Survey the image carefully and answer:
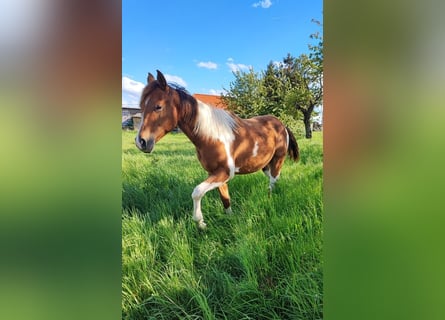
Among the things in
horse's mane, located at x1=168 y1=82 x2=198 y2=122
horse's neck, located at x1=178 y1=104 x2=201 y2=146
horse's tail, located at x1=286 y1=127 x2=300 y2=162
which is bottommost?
horse's tail, located at x1=286 y1=127 x2=300 y2=162

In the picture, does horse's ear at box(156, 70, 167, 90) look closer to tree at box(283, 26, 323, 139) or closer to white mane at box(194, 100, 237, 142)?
white mane at box(194, 100, 237, 142)

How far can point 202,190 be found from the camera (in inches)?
58.5

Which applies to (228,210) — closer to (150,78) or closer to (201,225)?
(201,225)

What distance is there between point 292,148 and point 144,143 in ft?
2.67

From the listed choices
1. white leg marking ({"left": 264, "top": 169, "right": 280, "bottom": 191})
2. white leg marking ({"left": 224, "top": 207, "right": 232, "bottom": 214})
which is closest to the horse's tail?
white leg marking ({"left": 264, "top": 169, "right": 280, "bottom": 191})

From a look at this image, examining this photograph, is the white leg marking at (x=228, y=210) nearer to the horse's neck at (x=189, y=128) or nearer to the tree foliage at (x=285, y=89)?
the horse's neck at (x=189, y=128)

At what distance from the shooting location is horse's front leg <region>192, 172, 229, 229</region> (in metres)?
1.48

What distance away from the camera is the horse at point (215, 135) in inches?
57.6

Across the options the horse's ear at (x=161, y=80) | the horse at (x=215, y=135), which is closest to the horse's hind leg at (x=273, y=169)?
the horse at (x=215, y=135)

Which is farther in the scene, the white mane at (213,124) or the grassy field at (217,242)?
the white mane at (213,124)
